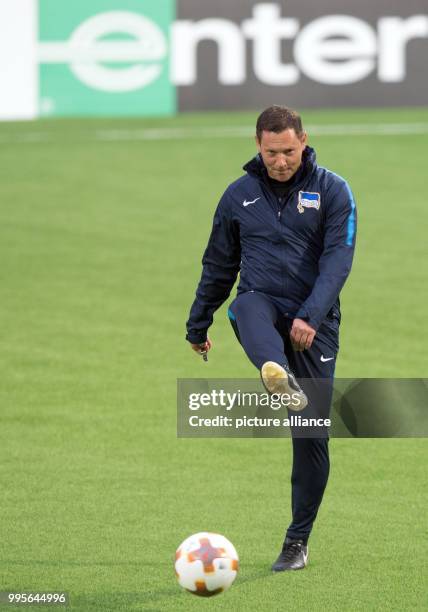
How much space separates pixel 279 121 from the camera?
261 inches

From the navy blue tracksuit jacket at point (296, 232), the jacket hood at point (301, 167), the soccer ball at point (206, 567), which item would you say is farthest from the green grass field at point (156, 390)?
the jacket hood at point (301, 167)

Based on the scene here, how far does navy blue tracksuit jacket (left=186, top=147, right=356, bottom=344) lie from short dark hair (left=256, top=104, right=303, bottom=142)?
8.6 inches

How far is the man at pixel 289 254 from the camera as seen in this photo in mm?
6652

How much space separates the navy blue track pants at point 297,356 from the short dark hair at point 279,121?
86cm

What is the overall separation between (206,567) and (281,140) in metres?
2.12

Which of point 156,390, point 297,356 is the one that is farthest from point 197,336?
point 156,390

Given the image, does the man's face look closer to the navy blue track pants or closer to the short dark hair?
the short dark hair

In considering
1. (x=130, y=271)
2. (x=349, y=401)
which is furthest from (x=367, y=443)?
(x=130, y=271)

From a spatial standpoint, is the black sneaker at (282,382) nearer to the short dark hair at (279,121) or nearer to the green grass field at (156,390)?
the green grass field at (156,390)

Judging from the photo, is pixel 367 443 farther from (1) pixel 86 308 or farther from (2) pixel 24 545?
(1) pixel 86 308

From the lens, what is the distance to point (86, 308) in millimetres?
14320

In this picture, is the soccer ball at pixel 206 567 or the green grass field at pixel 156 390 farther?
the green grass field at pixel 156 390

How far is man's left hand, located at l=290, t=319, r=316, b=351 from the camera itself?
659 centimetres

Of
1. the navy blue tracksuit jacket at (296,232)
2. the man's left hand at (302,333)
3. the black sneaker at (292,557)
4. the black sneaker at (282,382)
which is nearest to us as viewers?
the black sneaker at (282,382)
